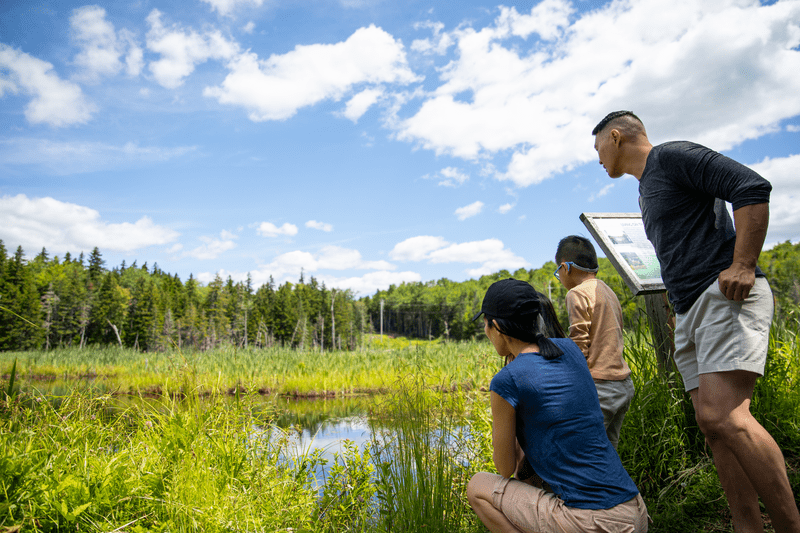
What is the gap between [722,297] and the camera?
1.49 m

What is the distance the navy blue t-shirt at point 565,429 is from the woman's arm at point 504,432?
0.08 ft

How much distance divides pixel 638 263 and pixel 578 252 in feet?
1.36

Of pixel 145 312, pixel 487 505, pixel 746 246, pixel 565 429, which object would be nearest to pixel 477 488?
pixel 487 505

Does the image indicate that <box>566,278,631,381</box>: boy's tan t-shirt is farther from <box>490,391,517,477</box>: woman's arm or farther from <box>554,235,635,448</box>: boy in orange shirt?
<box>490,391,517,477</box>: woman's arm

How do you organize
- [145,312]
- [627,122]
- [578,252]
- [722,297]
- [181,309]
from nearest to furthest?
[722,297]
[627,122]
[578,252]
[145,312]
[181,309]

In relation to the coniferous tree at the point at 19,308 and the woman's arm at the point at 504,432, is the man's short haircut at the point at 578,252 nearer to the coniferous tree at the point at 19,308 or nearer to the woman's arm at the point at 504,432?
the woman's arm at the point at 504,432

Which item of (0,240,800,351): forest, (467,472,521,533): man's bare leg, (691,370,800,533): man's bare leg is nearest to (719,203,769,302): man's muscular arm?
(691,370,800,533): man's bare leg

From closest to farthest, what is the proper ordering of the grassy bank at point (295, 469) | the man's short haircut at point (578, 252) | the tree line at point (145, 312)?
1. the grassy bank at point (295, 469)
2. the man's short haircut at point (578, 252)
3. the tree line at point (145, 312)

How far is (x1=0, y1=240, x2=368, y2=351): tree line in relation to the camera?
3953 cm

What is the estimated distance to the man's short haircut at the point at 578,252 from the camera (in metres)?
2.19

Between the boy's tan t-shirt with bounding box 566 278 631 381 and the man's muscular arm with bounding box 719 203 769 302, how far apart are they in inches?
24.6

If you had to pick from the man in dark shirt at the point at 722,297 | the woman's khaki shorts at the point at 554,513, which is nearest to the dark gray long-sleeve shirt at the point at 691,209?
the man in dark shirt at the point at 722,297

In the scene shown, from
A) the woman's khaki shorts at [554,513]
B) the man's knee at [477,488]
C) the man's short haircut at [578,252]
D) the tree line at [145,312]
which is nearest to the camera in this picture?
the woman's khaki shorts at [554,513]

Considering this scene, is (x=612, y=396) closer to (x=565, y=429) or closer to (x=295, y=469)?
(x=565, y=429)
